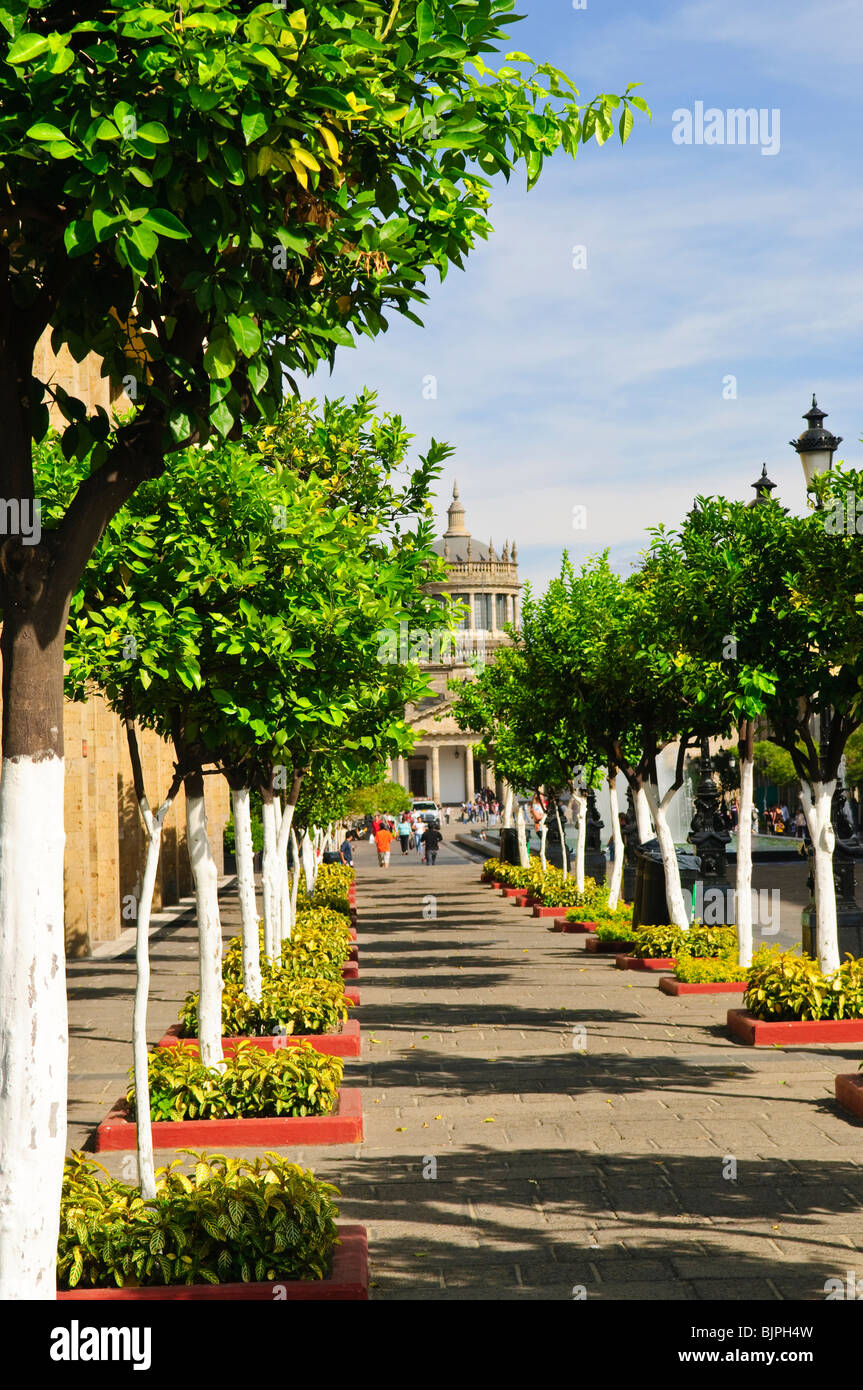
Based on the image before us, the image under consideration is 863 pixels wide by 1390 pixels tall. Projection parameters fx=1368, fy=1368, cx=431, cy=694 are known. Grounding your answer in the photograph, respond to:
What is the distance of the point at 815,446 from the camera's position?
12.2 metres

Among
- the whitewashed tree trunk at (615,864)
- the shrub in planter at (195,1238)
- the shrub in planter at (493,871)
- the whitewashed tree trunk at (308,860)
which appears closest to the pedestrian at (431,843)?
the shrub in planter at (493,871)

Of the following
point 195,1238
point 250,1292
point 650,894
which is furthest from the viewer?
point 650,894

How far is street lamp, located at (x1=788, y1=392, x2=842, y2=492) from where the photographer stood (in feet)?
39.7

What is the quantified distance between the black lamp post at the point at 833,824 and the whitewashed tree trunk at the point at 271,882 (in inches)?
230

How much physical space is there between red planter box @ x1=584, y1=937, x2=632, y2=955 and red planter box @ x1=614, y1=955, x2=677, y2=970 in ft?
5.31

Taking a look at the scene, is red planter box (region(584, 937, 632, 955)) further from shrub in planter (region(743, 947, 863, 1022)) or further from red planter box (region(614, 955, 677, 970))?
shrub in planter (region(743, 947, 863, 1022))

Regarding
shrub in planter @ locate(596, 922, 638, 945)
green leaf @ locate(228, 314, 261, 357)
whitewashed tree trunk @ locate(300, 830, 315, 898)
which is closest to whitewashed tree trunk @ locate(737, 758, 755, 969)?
shrub in planter @ locate(596, 922, 638, 945)

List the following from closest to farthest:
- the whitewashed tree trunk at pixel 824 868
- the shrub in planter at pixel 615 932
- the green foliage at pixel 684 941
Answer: the whitewashed tree trunk at pixel 824 868
the green foliage at pixel 684 941
the shrub in planter at pixel 615 932

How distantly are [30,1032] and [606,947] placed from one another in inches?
710

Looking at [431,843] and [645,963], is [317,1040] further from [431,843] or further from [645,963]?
[431,843]

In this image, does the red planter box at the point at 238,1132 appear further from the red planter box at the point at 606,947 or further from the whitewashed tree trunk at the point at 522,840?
the whitewashed tree trunk at the point at 522,840

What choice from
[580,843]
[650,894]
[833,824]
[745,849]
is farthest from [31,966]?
[580,843]

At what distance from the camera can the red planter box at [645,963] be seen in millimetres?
18812
